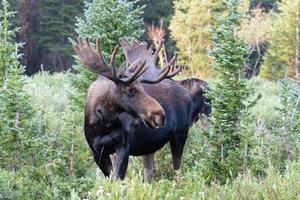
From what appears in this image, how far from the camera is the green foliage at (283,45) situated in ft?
112

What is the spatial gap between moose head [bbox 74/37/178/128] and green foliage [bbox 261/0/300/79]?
91.5 ft

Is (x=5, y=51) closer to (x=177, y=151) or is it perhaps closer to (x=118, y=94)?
(x=118, y=94)

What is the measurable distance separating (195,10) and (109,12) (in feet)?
78.7

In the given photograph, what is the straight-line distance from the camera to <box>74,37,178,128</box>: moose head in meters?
6.48

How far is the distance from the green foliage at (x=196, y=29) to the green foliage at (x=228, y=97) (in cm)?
2462

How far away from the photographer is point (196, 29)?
34.0m

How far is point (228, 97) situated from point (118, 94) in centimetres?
134

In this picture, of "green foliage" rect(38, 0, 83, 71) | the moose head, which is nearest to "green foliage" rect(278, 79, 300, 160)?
the moose head

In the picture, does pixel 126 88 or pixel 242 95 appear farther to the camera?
pixel 242 95

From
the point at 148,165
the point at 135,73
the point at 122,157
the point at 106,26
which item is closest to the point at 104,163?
the point at 122,157

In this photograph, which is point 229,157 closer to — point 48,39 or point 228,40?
point 228,40

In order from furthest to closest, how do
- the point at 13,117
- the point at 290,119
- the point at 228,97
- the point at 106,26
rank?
the point at 106,26 < the point at 290,119 < the point at 13,117 < the point at 228,97

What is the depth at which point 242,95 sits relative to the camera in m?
7.16

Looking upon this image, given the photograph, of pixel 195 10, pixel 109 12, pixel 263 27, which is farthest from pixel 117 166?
pixel 263 27
